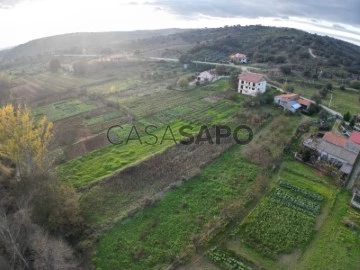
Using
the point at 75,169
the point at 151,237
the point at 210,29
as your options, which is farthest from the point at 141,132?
the point at 210,29

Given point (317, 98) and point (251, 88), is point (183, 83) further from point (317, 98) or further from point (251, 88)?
point (317, 98)

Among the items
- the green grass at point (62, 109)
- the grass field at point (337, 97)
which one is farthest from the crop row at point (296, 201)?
the green grass at point (62, 109)

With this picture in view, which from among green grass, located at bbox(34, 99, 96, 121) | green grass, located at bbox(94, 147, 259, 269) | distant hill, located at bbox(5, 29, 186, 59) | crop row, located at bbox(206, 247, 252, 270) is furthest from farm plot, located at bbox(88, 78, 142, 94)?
distant hill, located at bbox(5, 29, 186, 59)

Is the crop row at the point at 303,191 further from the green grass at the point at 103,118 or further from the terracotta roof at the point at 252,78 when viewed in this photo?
the green grass at the point at 103,118

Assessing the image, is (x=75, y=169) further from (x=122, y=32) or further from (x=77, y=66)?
(x=122, y=32)

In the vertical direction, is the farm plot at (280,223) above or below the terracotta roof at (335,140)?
below

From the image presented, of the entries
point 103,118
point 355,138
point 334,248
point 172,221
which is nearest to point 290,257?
point 334,248

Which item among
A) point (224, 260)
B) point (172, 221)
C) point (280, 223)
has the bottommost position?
point (224, 260)
